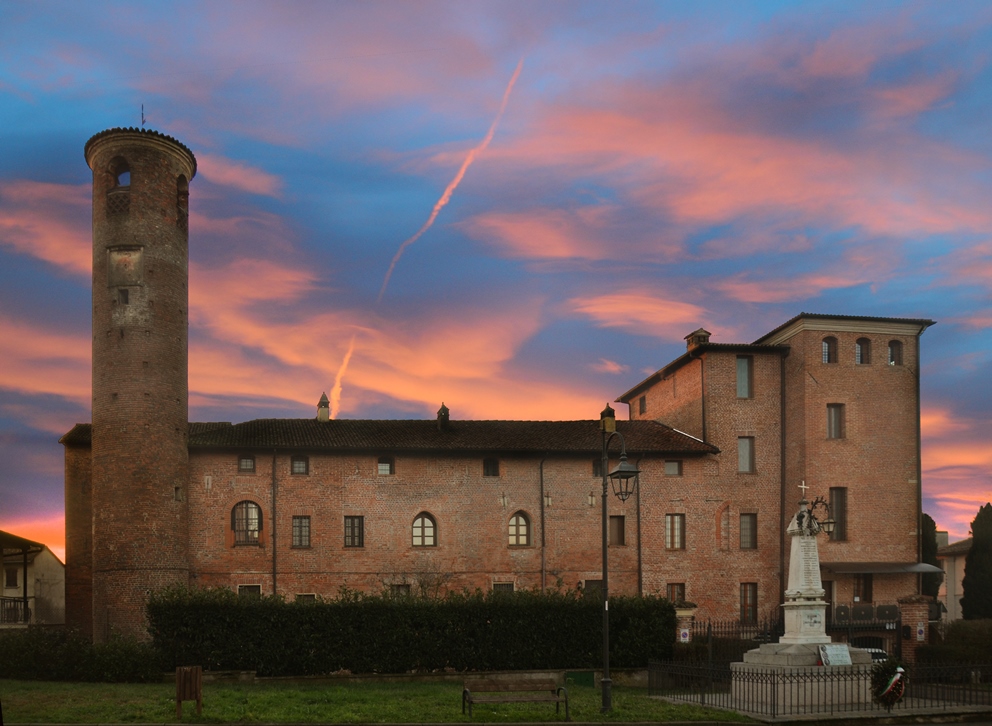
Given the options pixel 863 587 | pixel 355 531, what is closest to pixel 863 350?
pixel 863 587

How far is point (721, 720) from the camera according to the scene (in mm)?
19078

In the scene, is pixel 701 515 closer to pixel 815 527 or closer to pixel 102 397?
pixel 815 527

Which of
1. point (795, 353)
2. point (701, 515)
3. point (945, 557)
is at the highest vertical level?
point (795, 353)

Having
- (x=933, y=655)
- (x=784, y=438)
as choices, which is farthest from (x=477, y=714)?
(x=784, y=438)

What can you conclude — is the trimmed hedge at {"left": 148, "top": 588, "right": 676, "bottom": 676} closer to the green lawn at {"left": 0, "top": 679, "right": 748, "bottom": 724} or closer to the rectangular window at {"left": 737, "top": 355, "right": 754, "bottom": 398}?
the green lawn at {"left": 0, "top": 679, "right": 748, "bottom": 724}

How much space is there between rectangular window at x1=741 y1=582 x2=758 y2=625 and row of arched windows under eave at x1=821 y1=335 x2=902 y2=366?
10097 mm

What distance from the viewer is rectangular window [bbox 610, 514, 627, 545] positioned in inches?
1599

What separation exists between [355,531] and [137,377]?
10412 millimetres

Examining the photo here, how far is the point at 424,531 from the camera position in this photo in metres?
40.1

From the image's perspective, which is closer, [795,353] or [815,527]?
[815,527]

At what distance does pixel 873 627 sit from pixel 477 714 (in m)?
24.2

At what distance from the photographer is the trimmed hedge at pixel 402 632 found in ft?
87.4

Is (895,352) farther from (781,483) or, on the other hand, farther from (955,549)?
(955,549)

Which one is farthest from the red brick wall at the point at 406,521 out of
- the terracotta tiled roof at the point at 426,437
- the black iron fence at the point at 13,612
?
the black iron fence at the point at 13,612
